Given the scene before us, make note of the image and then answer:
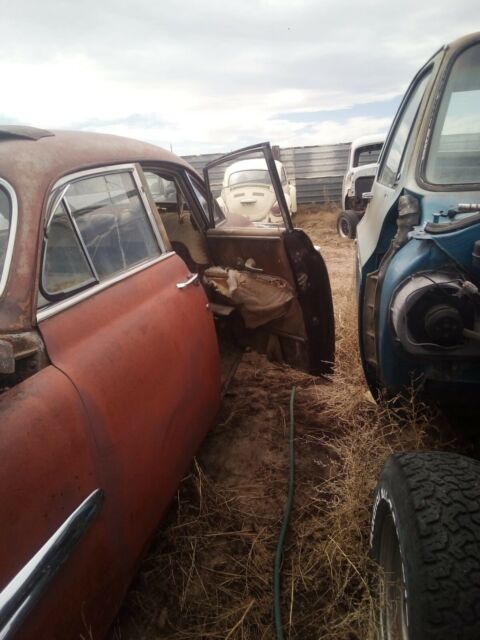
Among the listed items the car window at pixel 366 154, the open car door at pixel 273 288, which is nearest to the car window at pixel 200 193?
the open car door at pixel 273 288

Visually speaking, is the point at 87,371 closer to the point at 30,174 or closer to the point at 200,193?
the point at 30,174

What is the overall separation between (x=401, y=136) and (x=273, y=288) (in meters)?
1.27

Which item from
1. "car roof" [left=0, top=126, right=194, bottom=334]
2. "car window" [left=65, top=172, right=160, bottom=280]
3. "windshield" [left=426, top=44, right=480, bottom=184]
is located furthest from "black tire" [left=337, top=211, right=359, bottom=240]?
"car roof" [left=0, top=126, right=194, bottom=334]

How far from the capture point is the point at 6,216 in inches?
62.7

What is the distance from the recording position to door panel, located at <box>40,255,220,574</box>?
1533 millimetres

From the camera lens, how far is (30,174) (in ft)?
5.43

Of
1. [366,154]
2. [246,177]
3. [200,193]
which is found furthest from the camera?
[366,154]

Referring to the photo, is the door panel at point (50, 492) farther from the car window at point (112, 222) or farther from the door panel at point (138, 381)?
the car window at point (112, 222)

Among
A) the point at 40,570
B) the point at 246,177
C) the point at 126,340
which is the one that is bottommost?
the point at 246,177

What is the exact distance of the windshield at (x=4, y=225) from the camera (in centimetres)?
150

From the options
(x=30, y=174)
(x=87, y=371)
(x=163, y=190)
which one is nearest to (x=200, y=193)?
(x=163, y=190)

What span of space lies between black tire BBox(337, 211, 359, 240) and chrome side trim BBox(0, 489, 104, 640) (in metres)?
7.93

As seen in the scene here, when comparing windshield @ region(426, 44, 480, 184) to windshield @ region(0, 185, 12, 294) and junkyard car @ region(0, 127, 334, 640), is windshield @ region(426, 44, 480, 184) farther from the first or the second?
windshield @ region(0, 185, 12, 294)

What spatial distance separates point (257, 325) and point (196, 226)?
3.18 feet
